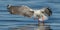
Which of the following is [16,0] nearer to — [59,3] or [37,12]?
[59,3]

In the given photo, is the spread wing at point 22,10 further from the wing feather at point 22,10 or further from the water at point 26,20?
the water at point 26,20

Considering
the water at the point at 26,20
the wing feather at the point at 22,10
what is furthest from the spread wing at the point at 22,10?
the water at the point at 26,20

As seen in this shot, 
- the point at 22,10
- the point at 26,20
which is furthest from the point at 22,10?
the point at 26,20

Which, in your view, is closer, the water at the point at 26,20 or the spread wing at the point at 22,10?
the spread wing at the point at 22,10

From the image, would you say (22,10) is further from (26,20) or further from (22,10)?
(26,20)

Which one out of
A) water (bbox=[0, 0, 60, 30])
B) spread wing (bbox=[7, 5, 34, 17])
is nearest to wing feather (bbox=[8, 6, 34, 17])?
spread wing (bbox=[7, 5, 34, 17])

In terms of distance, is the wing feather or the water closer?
the wing feather

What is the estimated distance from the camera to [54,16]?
2465 mm

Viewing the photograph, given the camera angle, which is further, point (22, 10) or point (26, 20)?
point (26, 20)

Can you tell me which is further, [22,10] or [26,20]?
[26,20]

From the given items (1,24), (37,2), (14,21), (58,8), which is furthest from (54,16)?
(1,24)

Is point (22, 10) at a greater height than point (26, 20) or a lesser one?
greater

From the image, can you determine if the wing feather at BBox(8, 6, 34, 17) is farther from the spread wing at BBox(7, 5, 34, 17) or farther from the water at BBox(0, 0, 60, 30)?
Answer: the water at BBox(0, 0, 60, 30)

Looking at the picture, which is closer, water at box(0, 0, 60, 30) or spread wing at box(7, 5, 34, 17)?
spread wing at box(7, 5, 34, 17)
